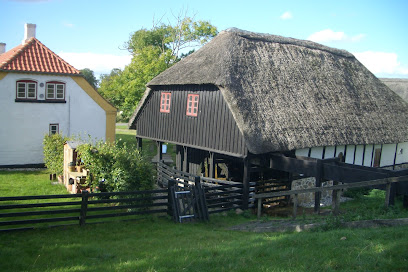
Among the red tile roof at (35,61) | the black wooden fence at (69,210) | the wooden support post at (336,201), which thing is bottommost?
the black wooden fence at (69,210)

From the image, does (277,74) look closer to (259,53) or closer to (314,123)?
(259,53)

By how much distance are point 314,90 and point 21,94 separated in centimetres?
1553

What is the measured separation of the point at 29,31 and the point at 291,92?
16.9 m

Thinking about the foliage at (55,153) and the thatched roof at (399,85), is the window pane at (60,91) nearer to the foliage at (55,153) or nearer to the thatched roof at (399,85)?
the foliage at (55,153)

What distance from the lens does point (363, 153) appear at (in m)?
18.5

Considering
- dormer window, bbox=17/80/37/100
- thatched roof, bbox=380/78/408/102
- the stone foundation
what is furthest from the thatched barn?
thatched roof, bbox=380/78/408/102

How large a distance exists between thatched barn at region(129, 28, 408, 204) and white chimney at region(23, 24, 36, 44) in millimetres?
9349

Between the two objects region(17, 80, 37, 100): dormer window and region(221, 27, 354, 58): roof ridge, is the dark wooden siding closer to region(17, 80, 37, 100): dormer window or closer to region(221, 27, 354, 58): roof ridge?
region(221, 27, 354, 58): roof ridge

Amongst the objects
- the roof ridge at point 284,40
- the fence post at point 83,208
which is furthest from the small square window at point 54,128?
the fence post at point 83,208

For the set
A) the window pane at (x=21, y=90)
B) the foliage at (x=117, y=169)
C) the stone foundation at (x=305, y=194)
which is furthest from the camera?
the window pane at (x=21, y=90)

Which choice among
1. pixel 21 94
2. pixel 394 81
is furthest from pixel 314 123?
pixel 394 81

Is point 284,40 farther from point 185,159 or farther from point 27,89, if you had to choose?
point 27,89

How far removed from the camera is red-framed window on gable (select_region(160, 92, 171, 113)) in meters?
18.0

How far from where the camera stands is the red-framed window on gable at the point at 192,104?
53.1 feet
